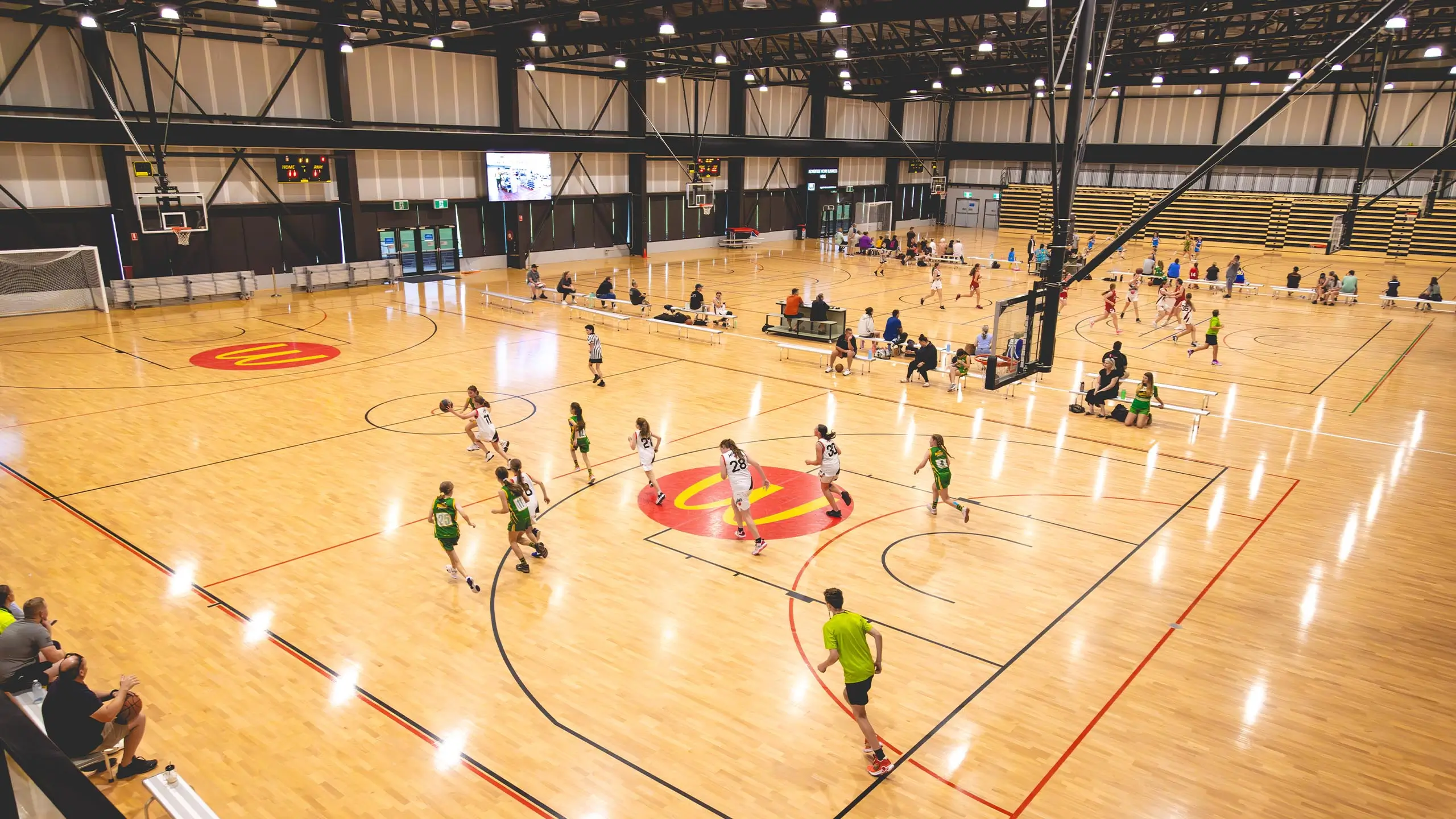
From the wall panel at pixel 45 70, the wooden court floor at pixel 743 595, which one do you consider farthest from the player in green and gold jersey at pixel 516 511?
the wall panel at pixel 45 70

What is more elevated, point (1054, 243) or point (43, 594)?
point (1054, 243)

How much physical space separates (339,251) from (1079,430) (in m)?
27.0

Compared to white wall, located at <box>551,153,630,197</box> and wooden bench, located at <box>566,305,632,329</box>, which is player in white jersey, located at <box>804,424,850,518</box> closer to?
wooden bench, located at <box>566,305,632,329</box>

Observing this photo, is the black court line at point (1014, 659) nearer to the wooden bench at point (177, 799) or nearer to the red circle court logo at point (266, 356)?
the wooden bench at point (177, 799)

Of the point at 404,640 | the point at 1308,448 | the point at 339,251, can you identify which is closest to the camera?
the point at 404,640

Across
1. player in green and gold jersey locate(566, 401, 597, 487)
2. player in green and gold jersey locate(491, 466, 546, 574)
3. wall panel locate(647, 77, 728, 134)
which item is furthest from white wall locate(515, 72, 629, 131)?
player in green and gold jersey locate(491, 466, 546, 574)

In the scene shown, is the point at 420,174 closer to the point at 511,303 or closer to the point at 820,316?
the point at 511,303

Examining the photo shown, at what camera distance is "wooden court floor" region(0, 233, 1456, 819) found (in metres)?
7.33

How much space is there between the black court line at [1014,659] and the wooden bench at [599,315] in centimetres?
1699

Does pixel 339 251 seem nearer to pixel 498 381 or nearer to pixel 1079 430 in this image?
pixel 498 381

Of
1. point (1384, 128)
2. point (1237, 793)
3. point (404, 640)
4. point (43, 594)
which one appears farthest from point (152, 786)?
point (1384, 128)

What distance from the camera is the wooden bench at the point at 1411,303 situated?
29.5 metres

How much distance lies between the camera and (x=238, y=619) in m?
9.53

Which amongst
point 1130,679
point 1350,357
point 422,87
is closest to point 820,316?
point 1350,357
